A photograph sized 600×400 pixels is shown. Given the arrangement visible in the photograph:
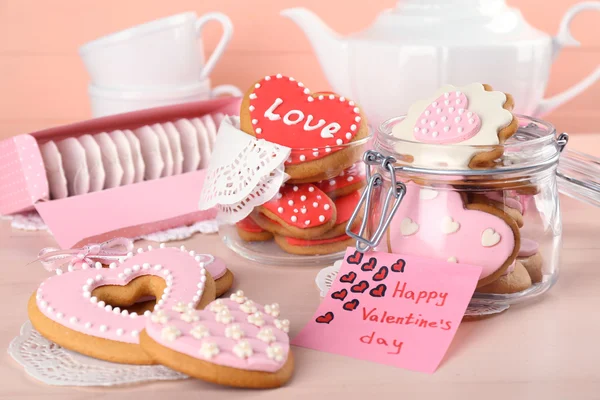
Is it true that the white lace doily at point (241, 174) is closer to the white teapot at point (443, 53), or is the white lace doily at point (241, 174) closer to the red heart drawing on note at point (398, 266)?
the red heart drawing on note at point (398, 266)

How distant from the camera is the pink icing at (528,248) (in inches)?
24.0

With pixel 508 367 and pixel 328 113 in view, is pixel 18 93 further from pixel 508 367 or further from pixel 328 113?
pixel 508 367

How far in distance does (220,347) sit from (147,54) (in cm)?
65

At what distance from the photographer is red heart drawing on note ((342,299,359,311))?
0.57 metres

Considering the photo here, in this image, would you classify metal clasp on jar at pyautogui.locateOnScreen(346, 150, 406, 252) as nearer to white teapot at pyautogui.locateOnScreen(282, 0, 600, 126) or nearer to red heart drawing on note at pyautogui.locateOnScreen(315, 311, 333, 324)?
red heart drawing on note at pyautogui.locateOnScreen(315, 311, 333, 324)

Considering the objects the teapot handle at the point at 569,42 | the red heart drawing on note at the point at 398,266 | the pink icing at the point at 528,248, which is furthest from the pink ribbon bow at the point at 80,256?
the teapot handle at the point at 569,42

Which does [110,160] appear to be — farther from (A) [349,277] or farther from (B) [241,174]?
(A) [349,277]

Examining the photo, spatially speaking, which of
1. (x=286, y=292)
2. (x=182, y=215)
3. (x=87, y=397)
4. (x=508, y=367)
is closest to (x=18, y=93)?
(x=182, y=215)

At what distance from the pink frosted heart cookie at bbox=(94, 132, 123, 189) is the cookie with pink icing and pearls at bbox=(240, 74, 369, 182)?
239 millimetres

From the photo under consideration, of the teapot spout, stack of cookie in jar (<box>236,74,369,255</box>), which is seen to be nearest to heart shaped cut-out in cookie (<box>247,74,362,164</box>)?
stack of cookie in jar (<box>236,74,369,255</box>)

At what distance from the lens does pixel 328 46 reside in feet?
3.17

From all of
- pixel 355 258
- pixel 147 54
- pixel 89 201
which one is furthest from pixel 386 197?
pixel 147 54

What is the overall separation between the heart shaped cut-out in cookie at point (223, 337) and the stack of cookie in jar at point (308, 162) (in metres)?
0.20

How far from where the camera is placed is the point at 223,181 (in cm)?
72
